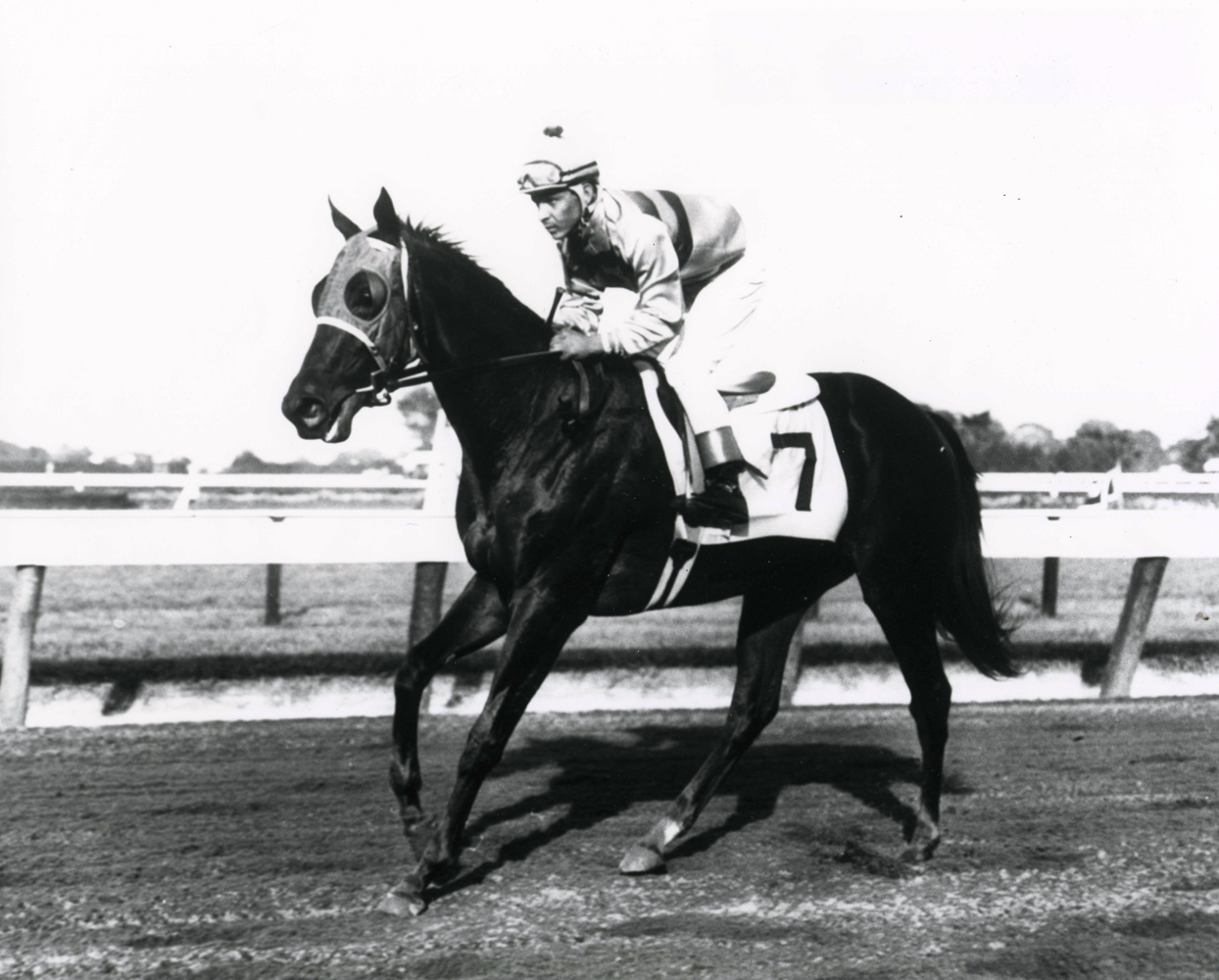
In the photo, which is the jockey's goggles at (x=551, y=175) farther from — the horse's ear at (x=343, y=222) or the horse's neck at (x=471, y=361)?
the horse's ear at (x=343, y=222)

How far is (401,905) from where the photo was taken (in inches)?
143

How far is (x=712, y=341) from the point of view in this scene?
4582mm

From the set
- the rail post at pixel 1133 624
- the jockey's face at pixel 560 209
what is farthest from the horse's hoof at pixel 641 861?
the rail post at pixel 1133 624

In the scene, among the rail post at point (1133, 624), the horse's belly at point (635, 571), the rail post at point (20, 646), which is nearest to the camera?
the horse's belly at point (635, 571)

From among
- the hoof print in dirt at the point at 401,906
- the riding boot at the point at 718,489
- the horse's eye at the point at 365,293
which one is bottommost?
the hoof print in dirt at the point at 401,906

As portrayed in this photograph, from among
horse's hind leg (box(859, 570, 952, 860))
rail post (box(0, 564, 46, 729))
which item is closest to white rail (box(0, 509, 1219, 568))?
rail post (box(0, 564, 46, 729))

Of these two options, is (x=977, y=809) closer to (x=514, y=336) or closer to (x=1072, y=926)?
(x=1072, y=926)

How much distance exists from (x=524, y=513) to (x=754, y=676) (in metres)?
1.32

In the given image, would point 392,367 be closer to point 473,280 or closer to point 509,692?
point 473,280

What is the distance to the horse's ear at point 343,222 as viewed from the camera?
13.2ft

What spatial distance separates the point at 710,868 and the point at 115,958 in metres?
1.86

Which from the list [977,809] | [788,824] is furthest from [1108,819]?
[788,824]

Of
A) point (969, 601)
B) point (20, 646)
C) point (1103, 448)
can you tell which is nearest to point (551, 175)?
point (969, 601)

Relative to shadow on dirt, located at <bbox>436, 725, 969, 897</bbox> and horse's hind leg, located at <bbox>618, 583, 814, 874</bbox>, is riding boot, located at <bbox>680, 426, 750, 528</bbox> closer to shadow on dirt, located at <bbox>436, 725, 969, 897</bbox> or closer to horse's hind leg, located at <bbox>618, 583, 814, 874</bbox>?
horse's hind leg, located at <bbox>618, 583, 814, 874</bbox>
